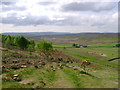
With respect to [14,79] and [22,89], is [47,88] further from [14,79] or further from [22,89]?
[14,79]

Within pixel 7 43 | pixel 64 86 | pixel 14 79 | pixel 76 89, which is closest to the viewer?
pixel 76 89

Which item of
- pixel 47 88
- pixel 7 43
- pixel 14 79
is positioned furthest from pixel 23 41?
pixel 47 88

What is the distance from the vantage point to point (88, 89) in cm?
2588

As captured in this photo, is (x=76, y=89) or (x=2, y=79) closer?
(x=76, y=89)

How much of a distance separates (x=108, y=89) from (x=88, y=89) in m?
3.77

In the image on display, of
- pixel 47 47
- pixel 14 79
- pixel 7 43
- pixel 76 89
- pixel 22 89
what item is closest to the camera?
pixel 22 89

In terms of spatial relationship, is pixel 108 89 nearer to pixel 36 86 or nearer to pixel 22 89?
pixel 36 86

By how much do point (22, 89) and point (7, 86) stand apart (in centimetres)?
301

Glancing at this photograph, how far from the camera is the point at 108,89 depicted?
26047 millimetres

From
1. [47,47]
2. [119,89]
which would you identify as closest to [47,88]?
[119,89]

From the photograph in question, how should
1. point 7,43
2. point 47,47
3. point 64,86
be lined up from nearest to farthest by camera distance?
point 64,86
point 47,47
point 7,43

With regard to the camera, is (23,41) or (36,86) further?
(23,41)

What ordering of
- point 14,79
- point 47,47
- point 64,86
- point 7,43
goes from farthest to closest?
1. point 7,43
2. point 47,47
3. point 14,79
4. point 64,86

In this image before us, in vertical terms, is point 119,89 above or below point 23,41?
below
